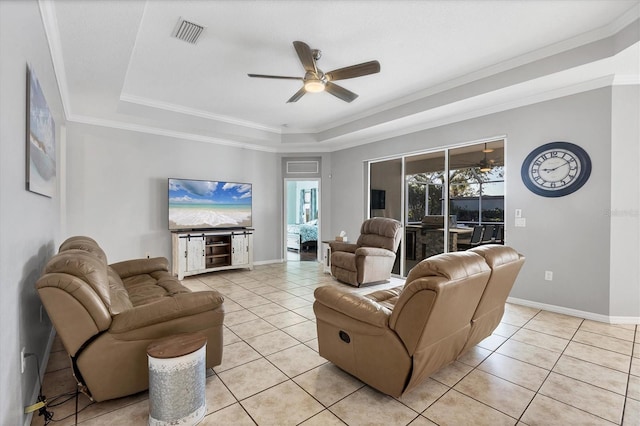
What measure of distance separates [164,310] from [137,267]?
1959 mm

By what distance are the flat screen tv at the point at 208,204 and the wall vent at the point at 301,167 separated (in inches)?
49.8

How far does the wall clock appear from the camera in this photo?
361cm

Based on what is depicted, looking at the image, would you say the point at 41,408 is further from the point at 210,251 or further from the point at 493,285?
the point at 210,251

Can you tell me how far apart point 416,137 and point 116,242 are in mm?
5553

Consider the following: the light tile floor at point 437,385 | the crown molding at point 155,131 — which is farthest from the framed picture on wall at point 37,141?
the crown molding at point 155,131

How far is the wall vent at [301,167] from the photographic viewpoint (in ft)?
23.9

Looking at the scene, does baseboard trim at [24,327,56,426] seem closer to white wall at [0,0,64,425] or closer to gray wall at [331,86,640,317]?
white wall at [0,0,64,425]

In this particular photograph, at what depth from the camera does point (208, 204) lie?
5.91m

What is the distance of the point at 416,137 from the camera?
17.8 feet

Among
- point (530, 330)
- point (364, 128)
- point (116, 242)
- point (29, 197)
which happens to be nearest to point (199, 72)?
point (29, 197)

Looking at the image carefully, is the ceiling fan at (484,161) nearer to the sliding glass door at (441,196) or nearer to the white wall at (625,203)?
the sliding glass door at (441,196)

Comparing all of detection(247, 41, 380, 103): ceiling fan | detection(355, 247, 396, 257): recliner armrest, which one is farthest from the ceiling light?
detection(355, 247, 396, 257): recliner armrest

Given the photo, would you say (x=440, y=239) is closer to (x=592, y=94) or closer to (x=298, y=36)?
(x=592, y=94)

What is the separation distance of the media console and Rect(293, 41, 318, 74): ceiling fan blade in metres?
3.78
